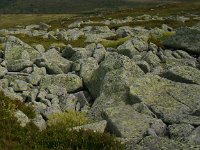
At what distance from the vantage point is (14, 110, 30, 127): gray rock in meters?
15.2

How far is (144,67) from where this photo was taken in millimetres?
22531

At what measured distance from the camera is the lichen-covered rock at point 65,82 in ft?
72.3

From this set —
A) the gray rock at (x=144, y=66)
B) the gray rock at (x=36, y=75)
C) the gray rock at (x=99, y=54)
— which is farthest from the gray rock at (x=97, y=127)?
the gray rock at (x=99, y=54)

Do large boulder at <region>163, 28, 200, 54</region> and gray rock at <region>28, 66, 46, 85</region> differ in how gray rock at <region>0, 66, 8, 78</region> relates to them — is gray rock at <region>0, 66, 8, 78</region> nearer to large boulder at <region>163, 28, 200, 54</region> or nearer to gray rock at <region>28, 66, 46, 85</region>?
gray rock at <region>28, 66, 46, 85</region>

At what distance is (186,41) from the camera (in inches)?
1125

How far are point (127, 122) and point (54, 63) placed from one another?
38.6 feet

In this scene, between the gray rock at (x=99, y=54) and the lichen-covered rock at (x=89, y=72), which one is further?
the gray rock at (x=99, y=54)

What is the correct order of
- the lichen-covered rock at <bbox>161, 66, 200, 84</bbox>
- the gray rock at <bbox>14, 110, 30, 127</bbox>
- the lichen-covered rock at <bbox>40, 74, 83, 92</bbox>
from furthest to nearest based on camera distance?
the lichen-covered rock at <bbox>40, 74, 83, 92</bbox> → the lichen-covered rock at <bbox>161, 66, 200, 84</bbox> → the gray rock at <bbox>14, 110, 30, 127</bbox>

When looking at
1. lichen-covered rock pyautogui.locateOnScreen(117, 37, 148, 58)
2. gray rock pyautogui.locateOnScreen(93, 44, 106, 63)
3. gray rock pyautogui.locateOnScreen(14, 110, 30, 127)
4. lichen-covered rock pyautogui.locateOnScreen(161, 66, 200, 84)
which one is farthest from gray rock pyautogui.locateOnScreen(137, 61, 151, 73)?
gray rock pyautogui.locateOnScreen(14, 110, 30, 127)

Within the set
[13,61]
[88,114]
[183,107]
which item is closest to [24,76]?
[13,61]

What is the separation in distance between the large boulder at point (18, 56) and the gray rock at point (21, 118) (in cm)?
977

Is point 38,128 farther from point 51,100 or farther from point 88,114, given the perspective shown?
point 51,100

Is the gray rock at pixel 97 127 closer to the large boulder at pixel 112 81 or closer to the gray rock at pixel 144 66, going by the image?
the large boulder at pixel 112 81

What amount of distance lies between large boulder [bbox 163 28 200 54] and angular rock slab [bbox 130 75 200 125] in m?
9.31
